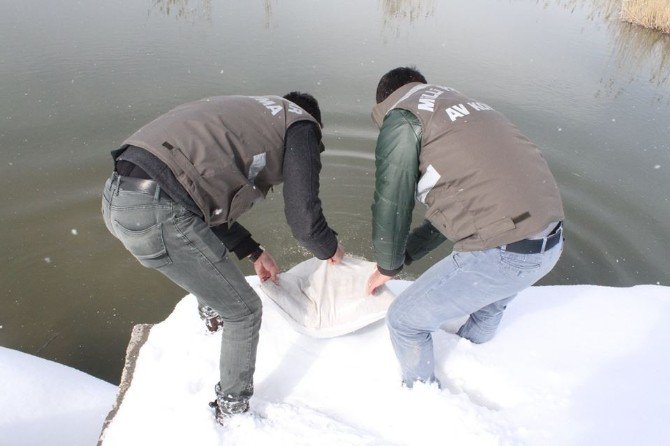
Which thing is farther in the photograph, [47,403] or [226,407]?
[47,403]

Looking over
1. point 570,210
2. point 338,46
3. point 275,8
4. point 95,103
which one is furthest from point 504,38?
point 95,103

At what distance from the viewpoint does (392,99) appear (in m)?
1.78

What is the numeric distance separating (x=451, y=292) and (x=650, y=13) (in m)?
10.1

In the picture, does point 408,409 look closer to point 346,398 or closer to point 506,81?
point 346,398

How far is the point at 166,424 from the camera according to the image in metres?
1.79

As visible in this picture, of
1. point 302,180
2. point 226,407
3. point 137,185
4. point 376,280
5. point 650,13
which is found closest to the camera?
point 137,185

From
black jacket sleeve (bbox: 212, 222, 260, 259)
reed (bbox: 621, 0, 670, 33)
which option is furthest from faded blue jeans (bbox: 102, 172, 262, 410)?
reed (bbox: 621, 0, 670, 33)

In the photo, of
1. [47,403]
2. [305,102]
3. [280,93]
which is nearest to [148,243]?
[305,102]

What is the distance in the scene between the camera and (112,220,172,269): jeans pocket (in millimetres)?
1497

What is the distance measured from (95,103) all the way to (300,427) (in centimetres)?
454

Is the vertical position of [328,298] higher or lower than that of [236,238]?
lower

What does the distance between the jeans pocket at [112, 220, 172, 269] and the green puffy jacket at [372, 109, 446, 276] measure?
794 mm

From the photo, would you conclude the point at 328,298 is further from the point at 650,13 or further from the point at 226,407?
the point at 650,13

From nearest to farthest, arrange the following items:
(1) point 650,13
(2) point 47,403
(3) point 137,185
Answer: (3) point 137,185, (2) point 47,403, (1) point 650,13
